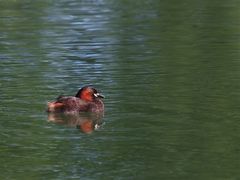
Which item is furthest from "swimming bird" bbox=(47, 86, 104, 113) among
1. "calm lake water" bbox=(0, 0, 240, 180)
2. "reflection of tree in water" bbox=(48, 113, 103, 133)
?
"calm lake water" bbox=(0, 0, 240, 180)

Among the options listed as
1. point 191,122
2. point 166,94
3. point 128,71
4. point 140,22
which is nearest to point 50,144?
point 191,122

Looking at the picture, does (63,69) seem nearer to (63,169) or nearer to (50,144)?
(50,144)

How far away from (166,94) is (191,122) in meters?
2.04

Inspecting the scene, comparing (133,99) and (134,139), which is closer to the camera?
(134,139)

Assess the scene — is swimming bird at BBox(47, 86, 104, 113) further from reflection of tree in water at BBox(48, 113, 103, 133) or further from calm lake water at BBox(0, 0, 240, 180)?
calm lake water at BBox(0, 0, 240, 180)

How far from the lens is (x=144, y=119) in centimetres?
1505

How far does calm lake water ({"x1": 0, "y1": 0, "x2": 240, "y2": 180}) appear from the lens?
500 inches

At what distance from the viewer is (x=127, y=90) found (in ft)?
56.7

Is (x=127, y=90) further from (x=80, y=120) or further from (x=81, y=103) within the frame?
(x=80, y=120)

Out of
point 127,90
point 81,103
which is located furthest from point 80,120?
point 127,90

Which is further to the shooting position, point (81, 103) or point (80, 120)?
point (81, 103)

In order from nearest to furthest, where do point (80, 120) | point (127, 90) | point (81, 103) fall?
point (80, 120) → point (81, 103) → point (127, 90)

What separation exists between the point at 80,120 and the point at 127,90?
6.04ft

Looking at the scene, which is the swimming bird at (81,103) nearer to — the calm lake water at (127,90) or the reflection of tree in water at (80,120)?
the reflection of tree in water at (80,120)
